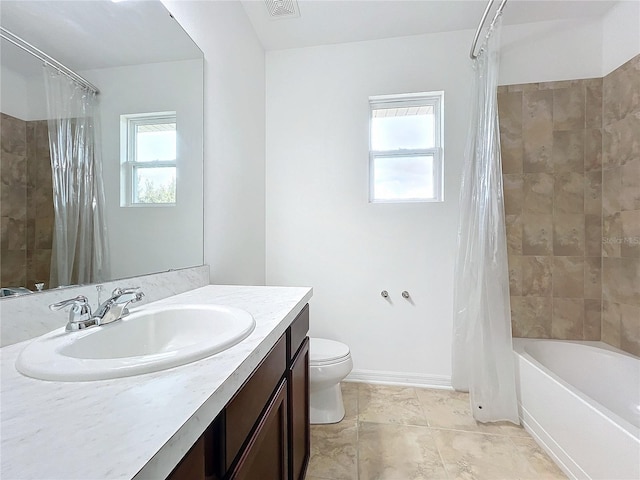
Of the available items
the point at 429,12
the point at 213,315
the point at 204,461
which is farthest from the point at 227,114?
the point at 204,461

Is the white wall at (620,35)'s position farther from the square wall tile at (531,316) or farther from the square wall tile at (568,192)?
the square wall tile at (531,316)

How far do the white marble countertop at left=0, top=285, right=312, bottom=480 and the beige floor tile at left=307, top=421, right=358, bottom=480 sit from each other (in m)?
1.07

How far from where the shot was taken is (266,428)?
0.76 meters

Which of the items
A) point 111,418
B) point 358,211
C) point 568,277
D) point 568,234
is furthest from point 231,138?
point 568,277

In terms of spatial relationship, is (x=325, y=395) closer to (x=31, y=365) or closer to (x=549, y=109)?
(x=31, y=365)

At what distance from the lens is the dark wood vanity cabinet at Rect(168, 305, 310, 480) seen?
51cm

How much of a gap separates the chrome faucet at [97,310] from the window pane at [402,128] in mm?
1877

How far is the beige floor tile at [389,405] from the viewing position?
169 cm

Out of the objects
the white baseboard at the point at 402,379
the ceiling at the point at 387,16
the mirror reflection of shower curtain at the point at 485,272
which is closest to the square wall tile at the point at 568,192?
the mirror reflection of shower curtain at the point at 485,272

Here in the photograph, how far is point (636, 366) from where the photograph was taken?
1.60 meters

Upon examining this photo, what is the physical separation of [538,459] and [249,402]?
5.20 ft

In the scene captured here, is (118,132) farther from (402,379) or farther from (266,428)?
(402,379)

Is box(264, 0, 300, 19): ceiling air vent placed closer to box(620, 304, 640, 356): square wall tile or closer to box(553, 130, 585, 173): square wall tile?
box(553, 130, 585, 173): square wall tile

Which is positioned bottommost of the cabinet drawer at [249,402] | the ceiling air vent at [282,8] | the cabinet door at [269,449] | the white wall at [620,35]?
the cabinet door at [269,449]
